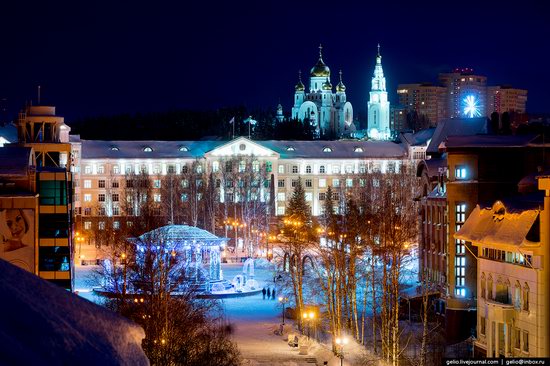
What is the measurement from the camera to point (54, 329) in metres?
7.74

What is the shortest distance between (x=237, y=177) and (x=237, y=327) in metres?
66.7

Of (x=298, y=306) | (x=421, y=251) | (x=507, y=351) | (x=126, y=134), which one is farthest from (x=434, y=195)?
(x=126, y=134)

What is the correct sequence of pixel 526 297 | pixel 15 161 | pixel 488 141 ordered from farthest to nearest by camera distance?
pixel 15 161 < pixel 488 141 < pixel 526 297

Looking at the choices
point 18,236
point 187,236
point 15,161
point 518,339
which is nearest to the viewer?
point 518,339

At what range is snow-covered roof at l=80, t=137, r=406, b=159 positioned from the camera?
422ft

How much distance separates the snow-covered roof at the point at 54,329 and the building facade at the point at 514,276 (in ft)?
75.8

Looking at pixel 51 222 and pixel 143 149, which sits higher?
pixel 143 149

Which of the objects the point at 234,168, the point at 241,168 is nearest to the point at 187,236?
the point at 234,168

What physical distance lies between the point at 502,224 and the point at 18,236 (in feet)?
78.2

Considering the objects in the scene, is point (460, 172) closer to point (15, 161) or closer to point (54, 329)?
point (15, 161)

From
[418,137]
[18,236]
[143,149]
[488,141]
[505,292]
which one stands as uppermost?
[418,137]

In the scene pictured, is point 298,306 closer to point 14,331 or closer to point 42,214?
point 42,214

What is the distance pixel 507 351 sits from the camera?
3338 centimetres

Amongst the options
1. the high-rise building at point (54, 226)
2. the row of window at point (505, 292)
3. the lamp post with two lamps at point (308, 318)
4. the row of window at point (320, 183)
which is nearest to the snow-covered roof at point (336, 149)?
the row of window at point (320, 183)
